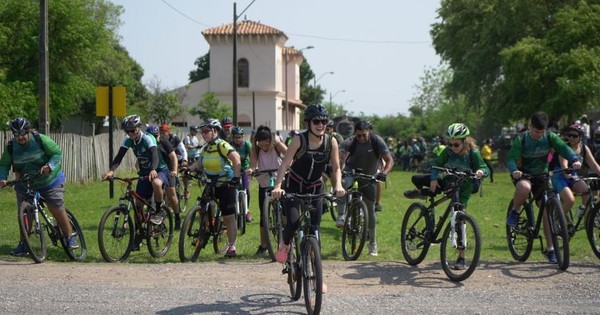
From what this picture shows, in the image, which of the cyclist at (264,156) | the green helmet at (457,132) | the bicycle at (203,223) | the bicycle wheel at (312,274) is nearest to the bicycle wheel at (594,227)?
the green helmet at (457,132)

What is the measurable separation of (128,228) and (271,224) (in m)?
1.87

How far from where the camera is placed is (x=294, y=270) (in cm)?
833

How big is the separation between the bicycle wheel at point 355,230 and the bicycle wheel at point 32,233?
393 centimetres

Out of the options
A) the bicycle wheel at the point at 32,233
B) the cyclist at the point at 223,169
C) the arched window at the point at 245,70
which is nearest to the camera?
the bicycle wheel at the point at 32,233

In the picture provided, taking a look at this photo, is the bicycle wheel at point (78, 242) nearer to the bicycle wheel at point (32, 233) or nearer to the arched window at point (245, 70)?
the bicycle wheel at point (32, 233)

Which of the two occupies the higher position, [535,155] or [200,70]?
[200,70]

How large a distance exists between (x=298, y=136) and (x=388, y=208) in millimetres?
12447

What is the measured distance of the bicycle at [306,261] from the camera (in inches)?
302

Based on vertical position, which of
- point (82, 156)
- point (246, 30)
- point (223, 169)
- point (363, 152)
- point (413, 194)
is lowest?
point (413, 194)

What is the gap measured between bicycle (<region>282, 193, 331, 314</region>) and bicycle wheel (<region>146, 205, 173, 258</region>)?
3576 mm

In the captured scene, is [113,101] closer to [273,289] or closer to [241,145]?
[241,145]

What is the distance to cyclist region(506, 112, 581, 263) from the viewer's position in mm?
10789

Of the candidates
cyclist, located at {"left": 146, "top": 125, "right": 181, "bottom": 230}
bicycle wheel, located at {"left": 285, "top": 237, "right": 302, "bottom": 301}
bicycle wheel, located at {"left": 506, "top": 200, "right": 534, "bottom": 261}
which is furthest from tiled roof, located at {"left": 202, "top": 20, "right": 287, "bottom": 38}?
bicycle wheel, located at {"left": 285, "top": 237, "right": 302, "bottom": 301}

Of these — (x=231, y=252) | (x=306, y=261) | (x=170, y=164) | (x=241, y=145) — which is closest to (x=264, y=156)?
(x=170, y=164)
